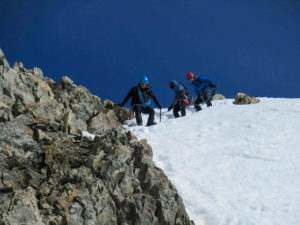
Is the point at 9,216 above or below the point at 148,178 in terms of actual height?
below

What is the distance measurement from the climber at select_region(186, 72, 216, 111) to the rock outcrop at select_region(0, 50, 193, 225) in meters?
10.8

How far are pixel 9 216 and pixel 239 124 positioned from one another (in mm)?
11835

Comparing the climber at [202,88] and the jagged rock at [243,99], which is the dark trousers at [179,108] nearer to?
the climber at [202,88]

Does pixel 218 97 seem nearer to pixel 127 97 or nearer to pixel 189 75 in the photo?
pixel 189 75

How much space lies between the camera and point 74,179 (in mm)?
8391

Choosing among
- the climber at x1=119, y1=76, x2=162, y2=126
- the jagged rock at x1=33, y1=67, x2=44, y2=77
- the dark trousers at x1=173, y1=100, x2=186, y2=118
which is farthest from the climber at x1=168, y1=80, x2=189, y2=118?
the jagged rock at x1=33, y1=67, x2=44, y2=77

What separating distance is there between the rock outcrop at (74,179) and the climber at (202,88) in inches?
424

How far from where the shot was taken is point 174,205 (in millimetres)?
8648

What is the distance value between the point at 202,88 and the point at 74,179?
1467 centimetres

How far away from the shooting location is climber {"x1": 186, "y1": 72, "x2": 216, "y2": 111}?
71.3ft

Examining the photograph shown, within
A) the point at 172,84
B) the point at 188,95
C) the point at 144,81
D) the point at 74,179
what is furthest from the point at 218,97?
the point at 74,179

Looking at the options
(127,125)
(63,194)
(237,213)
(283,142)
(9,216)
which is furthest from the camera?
(127,125)

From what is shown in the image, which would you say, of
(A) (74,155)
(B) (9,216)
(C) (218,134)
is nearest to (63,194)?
(B) (9,216)

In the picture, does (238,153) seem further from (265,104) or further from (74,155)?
(265,104)
